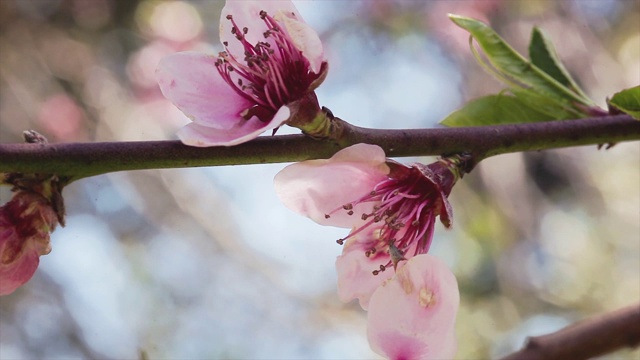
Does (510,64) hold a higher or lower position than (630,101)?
higher

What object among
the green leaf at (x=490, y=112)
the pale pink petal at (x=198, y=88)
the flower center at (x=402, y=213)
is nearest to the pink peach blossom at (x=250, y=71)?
the pale pink petal at (x=198, y=88)

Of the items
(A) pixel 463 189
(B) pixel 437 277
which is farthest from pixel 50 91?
(B) pixel 437 277

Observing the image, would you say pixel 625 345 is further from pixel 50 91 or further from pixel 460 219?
pixel 50 91

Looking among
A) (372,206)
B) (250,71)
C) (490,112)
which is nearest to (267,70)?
(250,71)

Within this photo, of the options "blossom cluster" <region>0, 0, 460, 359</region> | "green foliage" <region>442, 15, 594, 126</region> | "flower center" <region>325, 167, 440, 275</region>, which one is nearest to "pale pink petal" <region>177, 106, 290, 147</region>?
"blossom cluster" <region>0, 0, 460, 359</region>

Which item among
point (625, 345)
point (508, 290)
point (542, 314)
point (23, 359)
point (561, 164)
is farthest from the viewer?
point (561, 164)

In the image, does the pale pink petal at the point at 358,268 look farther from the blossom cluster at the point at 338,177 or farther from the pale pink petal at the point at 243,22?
the pale pink petal at the point at 243,22

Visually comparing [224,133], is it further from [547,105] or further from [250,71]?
[547,105]
